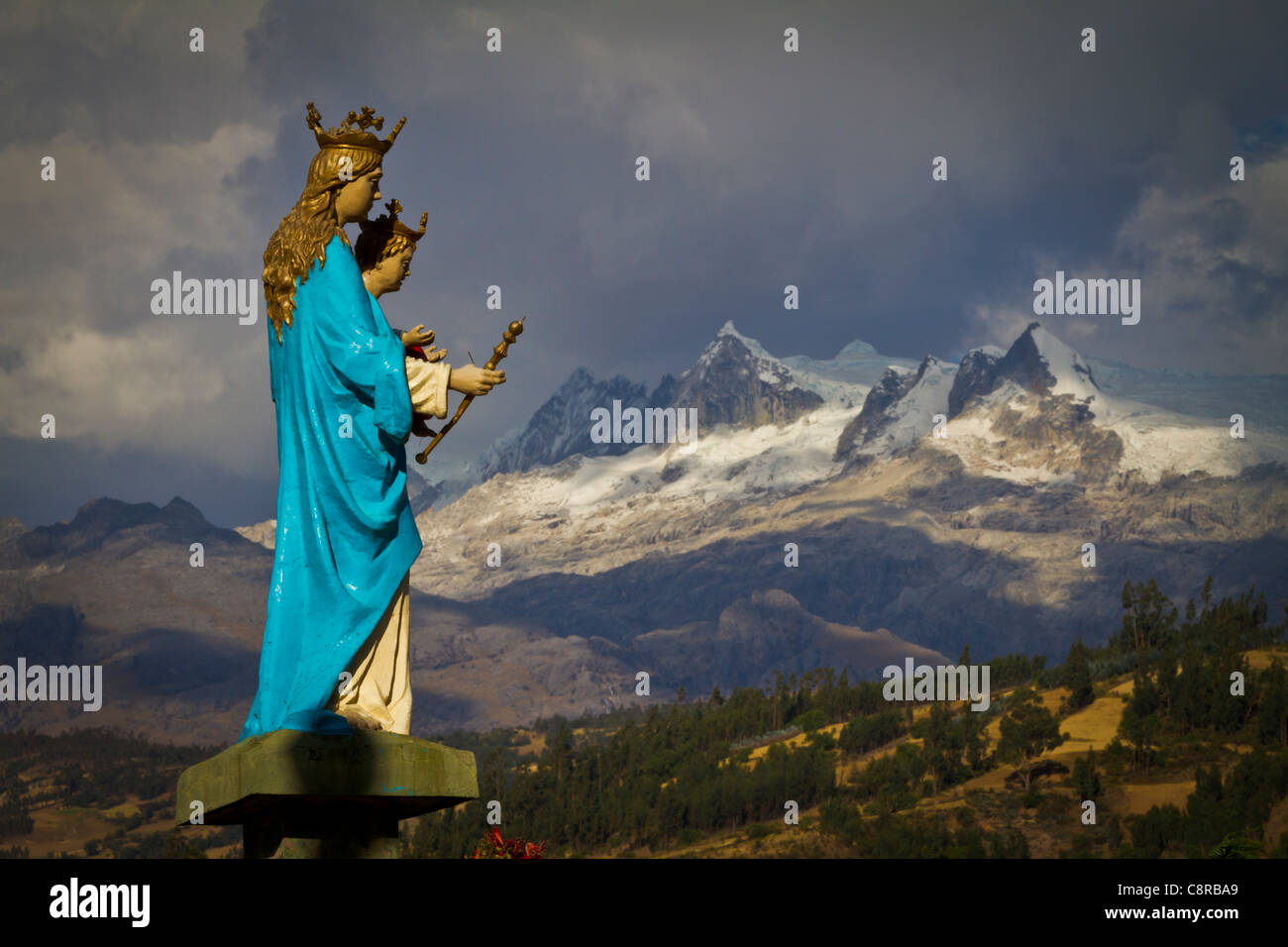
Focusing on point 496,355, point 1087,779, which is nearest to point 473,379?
point 496,355

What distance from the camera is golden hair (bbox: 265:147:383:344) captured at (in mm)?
7363

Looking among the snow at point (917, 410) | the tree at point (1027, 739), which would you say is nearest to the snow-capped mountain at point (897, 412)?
the snow at point (917, 410)

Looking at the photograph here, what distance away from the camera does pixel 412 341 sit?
25.5 feet

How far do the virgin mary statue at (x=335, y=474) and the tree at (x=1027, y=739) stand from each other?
6254cm

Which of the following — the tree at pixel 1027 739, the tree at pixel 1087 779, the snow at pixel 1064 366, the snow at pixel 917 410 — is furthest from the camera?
the snow at pixel 917 410

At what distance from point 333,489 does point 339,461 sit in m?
0.14

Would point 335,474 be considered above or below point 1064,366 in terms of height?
below

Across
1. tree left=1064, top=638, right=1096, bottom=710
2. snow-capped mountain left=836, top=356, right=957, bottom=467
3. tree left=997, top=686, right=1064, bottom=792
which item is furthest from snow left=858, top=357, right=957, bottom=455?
tree left=997, top=686, right=1064, bottom=792

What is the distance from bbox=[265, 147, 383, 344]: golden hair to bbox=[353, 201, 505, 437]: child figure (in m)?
0.30

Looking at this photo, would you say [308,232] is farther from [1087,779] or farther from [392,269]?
[1087,779]

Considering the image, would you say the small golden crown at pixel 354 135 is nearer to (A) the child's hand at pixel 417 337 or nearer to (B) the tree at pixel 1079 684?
(A) the child's hand at pixel 417 337

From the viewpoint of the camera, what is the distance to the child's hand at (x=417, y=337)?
7.75m

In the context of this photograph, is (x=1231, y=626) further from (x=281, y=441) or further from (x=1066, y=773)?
(x=281, y=441)

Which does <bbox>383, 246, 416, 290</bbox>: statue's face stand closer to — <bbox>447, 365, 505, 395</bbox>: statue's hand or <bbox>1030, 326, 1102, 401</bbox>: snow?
<bbox>447, 365, 505, 395</bbox>: statue's hand
